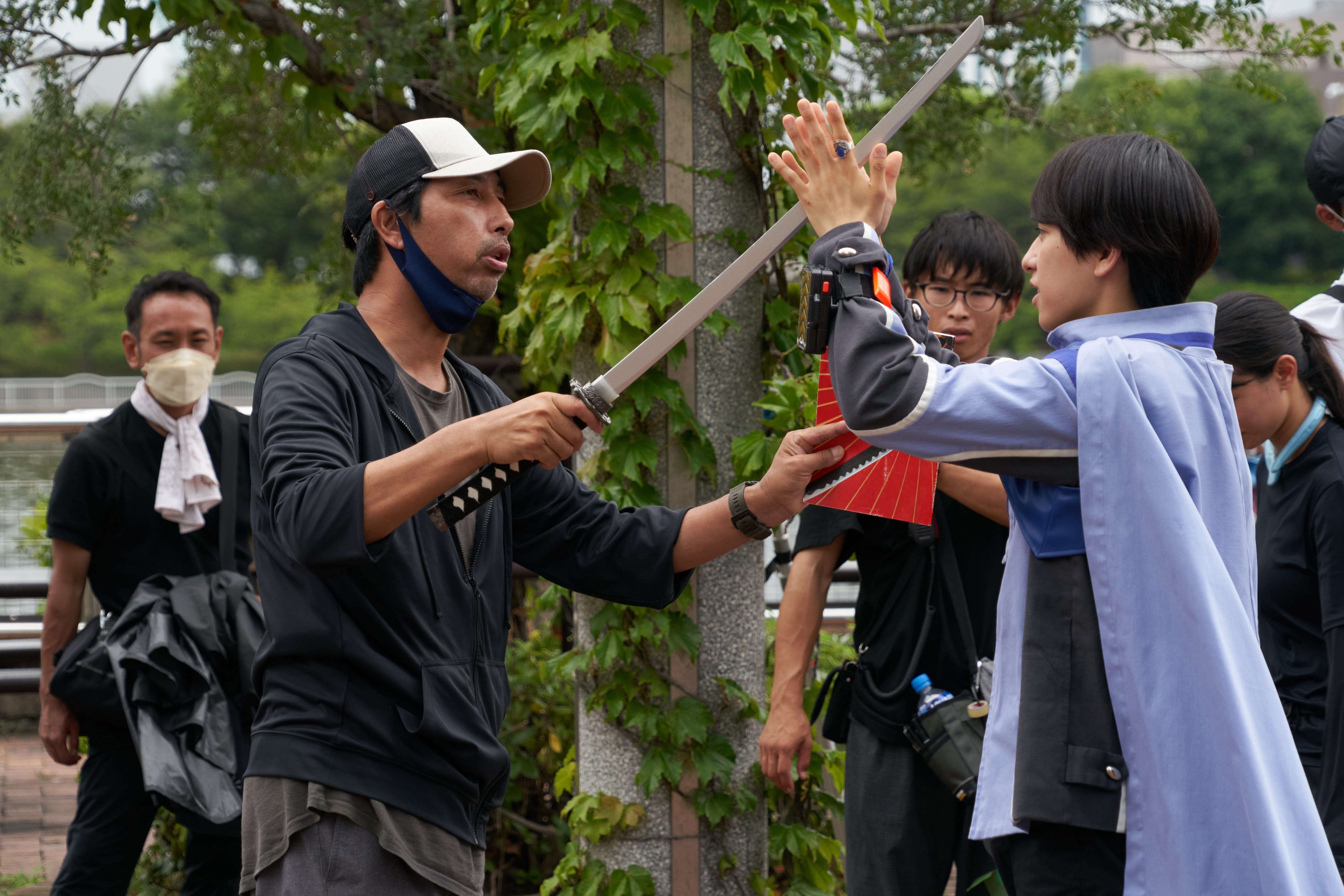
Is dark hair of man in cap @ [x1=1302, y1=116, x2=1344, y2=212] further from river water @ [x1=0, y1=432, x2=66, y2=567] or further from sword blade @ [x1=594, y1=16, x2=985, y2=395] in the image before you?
river water @ [x1=0, y1=432, x2=66, y2=567]

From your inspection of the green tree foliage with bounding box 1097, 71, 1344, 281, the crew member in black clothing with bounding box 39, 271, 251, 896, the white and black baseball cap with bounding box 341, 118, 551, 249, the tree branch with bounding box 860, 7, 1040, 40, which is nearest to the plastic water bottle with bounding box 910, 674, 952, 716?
the white and black baseball cap with bounding box 341, 118, 551, 249

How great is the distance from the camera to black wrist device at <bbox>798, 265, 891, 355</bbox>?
1.90 metres

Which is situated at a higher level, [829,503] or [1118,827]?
[829,503]

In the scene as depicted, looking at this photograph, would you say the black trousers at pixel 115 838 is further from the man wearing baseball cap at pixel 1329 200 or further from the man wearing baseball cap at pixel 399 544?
the man wearing baseball cap at pixel 1329 200

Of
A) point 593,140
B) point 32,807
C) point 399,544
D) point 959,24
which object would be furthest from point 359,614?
point 32,807

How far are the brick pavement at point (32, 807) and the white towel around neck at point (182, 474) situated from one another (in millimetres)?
2470

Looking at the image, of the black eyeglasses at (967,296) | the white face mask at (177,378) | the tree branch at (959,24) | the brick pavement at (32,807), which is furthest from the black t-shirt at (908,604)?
the brick pavement at (32,807)

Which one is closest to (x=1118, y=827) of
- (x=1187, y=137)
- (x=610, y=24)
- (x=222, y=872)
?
(x=610, y=24)

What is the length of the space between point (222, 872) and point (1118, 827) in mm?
2879

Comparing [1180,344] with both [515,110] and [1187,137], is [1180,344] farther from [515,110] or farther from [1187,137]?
[1187,137]

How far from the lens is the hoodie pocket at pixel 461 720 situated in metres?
2.07

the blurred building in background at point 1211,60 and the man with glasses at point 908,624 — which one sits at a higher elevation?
the blurred building in background at point 1211,60

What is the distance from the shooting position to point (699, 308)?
214 cm

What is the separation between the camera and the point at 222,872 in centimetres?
374
